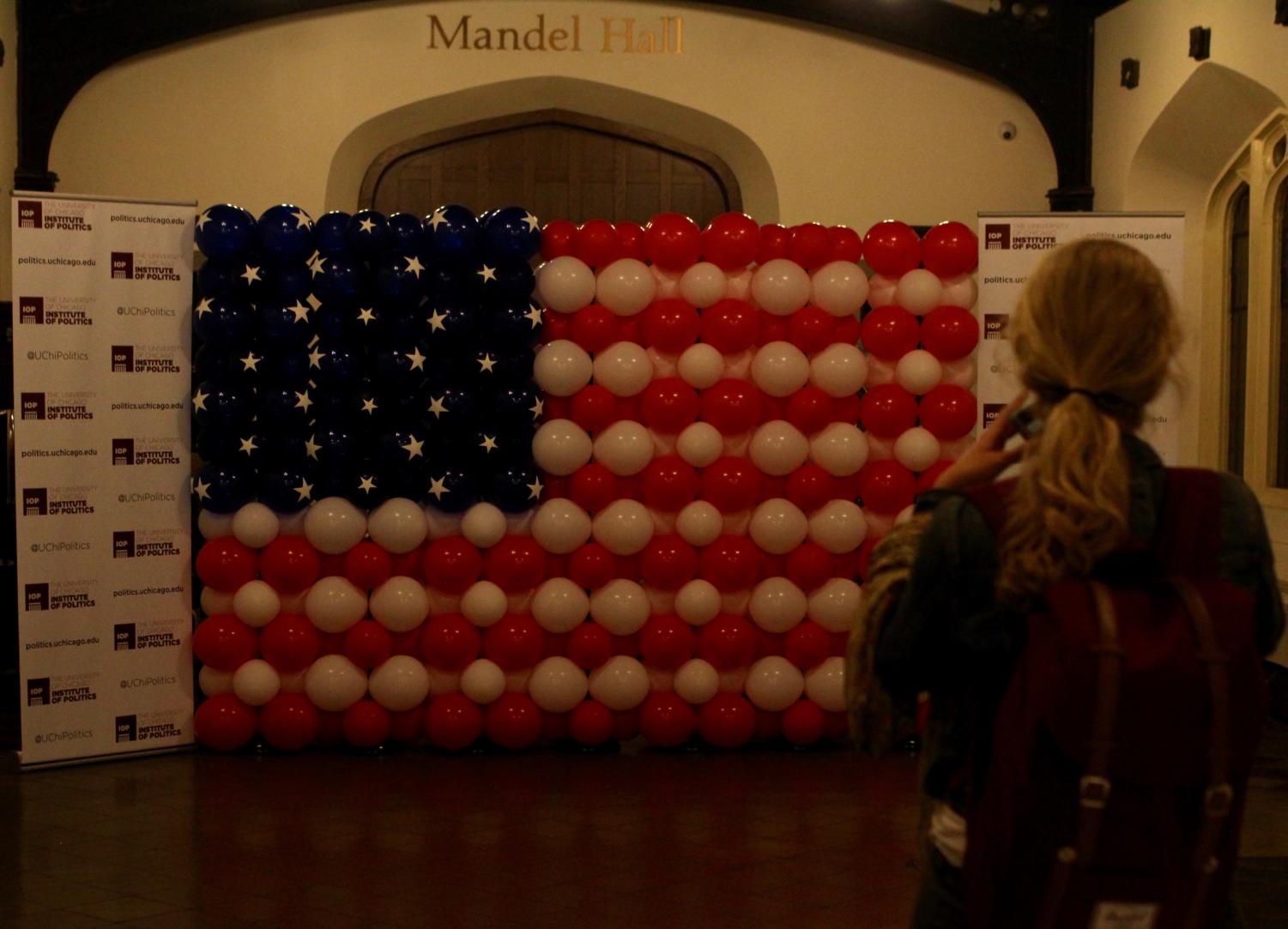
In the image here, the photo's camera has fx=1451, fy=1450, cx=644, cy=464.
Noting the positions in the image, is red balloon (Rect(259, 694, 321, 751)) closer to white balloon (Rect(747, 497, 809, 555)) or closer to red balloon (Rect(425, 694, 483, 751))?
red balloon (Rect(425, 694, 483, 751))

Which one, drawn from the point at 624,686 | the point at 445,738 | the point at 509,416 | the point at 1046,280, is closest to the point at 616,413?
the point at 509,416

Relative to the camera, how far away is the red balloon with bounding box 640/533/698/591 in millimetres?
5656

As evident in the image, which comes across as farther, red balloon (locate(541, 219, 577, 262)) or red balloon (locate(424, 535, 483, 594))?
red balloon (locate(541, 219, 577, 262))

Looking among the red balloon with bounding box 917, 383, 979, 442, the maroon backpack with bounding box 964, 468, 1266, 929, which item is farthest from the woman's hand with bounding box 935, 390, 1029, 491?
the red balloon with bounding box 917, 383, 979, 442

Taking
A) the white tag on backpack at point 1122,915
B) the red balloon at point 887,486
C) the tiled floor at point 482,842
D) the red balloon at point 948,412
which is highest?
the red balloon at point 948,412

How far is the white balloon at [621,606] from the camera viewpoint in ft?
18.5

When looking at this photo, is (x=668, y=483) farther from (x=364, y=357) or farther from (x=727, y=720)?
(x=364, y=357)

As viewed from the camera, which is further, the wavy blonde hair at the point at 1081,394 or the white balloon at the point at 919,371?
the white balloon at the point at 919,371

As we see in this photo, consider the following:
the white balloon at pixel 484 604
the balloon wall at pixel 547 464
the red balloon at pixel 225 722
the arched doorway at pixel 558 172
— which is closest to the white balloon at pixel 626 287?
the balloon wall at pixel 547 464

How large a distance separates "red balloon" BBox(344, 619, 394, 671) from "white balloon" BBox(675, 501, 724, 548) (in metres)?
1.23

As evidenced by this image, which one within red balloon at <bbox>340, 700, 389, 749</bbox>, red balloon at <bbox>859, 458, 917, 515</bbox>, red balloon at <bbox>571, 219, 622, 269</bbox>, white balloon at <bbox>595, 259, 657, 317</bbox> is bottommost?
red balloon at <bbox>340, 700, 389, 749</bbox>

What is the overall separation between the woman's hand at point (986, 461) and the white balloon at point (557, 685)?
4.11 m

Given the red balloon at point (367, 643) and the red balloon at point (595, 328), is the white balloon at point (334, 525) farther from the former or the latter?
the red balloon at point (595, 328)

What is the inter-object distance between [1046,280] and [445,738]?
452 centimetres
